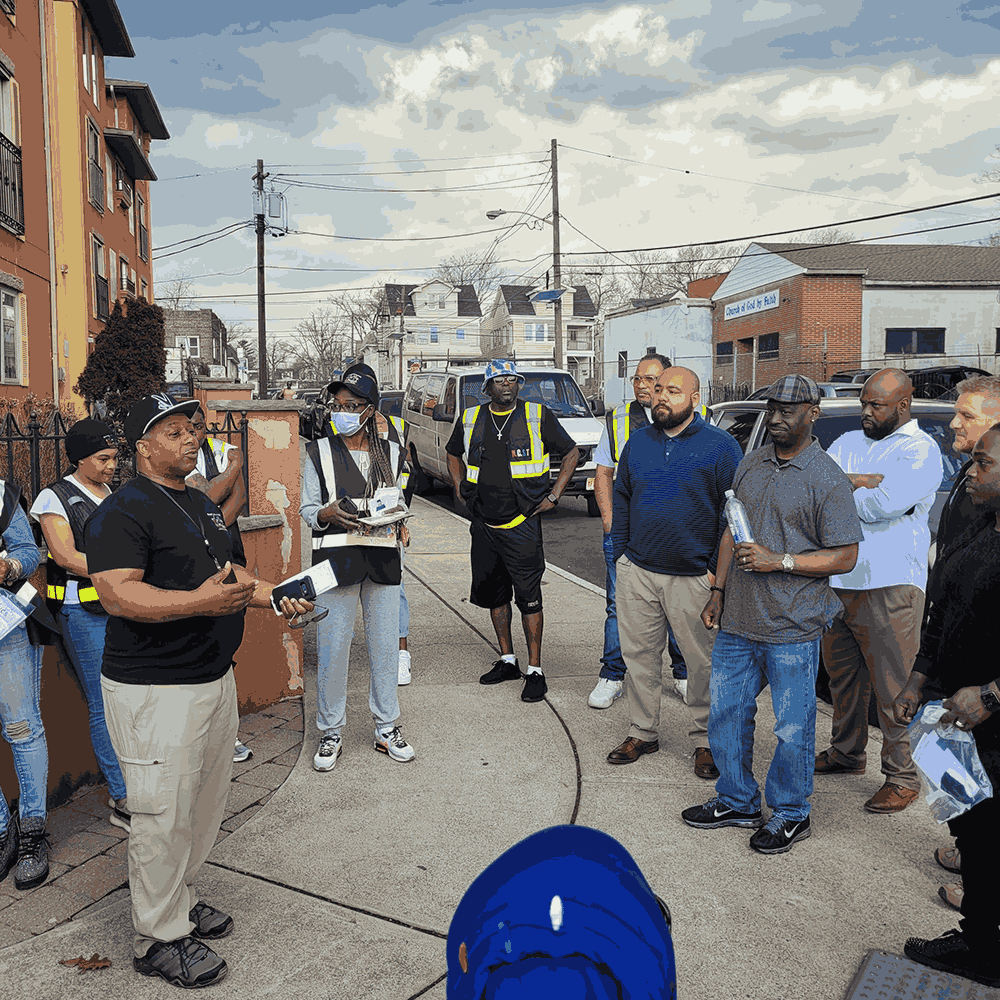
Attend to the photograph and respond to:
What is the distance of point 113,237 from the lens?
24938 mm

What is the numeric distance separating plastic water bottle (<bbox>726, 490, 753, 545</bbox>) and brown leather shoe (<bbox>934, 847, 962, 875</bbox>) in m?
1.44

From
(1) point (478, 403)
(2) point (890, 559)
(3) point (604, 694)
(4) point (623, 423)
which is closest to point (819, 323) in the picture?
(1) point (478, 403)

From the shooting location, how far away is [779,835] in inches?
148

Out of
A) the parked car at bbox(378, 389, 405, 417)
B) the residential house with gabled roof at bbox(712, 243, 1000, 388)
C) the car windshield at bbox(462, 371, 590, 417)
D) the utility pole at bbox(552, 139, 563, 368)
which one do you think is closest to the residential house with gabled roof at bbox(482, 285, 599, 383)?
the residential house with gabled roof at bbox(712, 243, 1000, 388)

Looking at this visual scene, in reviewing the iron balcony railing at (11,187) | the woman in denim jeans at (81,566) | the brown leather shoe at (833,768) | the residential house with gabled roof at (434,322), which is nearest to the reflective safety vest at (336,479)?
the woman in denim jeans at (81,566)

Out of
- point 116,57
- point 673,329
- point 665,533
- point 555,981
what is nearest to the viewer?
point 555,981

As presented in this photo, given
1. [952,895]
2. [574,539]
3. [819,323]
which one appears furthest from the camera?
[819,323]

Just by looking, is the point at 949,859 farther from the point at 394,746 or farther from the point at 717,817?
the point at 394,746

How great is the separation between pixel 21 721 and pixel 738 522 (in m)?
3.03

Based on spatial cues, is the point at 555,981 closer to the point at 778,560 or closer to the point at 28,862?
the point at 778,560

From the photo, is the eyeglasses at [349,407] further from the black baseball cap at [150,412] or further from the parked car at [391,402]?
the parked car at [391,402]

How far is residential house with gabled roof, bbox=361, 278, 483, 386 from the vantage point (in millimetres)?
77875

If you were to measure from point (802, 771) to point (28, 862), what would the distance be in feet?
10.3

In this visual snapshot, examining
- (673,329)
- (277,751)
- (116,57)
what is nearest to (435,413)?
(277,751)
